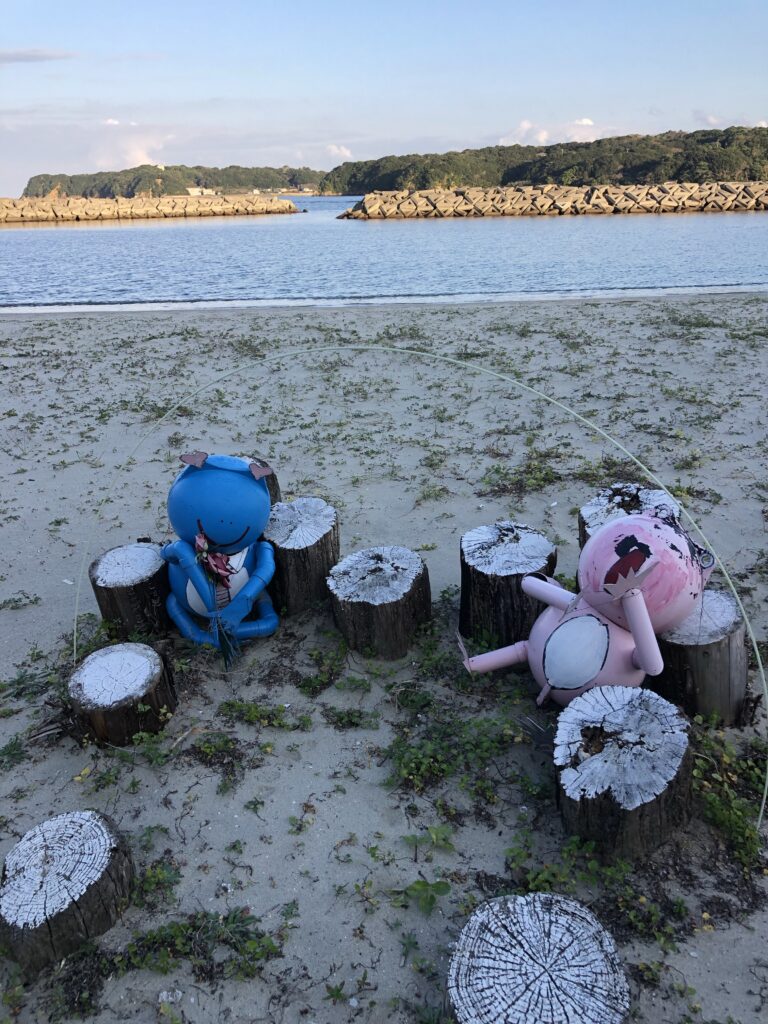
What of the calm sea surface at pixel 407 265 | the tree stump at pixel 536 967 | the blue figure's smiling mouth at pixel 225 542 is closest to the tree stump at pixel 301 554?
the blue figure's smiling mouth at pixel 225 542

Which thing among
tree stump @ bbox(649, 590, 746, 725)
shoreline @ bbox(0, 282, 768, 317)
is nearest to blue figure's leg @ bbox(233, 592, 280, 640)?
tree stump @ bbox(649, 590, 746, 725)

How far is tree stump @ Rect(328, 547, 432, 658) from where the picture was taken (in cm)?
408

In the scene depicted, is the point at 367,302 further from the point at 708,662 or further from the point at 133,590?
the point at 708,662

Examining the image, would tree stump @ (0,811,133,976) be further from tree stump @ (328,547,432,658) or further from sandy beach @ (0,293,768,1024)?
tree stump @ (328,547,432,658)

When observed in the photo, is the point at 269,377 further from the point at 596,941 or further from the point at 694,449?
the point at 596,941

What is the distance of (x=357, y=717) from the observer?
3.75 metres

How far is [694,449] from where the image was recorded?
23.3 ft

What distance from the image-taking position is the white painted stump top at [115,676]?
347 cm

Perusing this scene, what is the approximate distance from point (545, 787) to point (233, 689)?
6.22 feet

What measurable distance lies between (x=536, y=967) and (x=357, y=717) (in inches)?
67.1

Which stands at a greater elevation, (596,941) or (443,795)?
(596,941)

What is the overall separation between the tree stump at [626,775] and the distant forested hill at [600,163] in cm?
7409

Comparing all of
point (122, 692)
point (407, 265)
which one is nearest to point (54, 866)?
point (122, 692)

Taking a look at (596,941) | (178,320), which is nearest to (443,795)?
(596,941)
